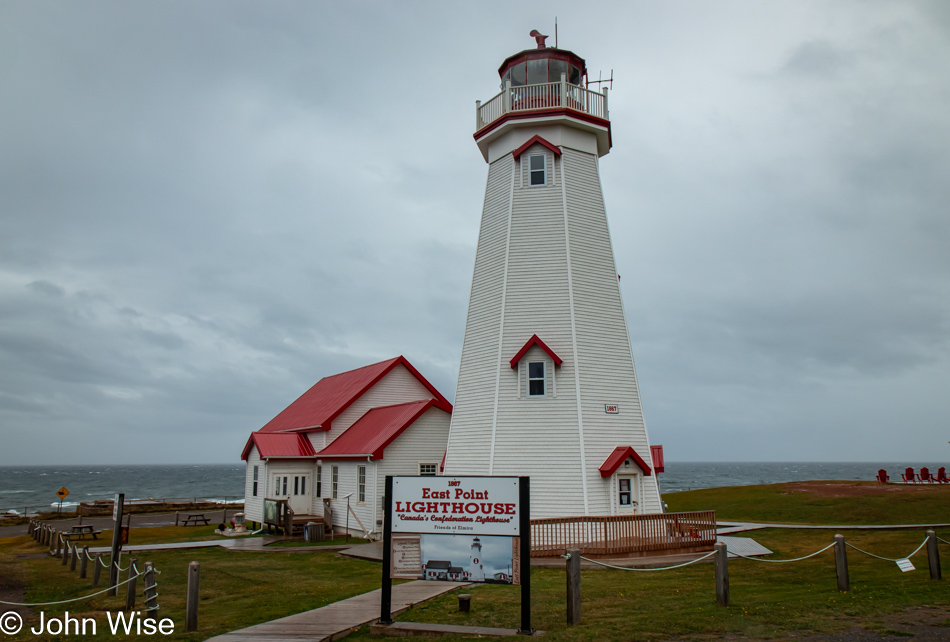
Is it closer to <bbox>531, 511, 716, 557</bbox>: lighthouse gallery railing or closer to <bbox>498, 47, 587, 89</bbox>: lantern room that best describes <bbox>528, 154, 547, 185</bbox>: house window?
<bbox>498, 47, 587, 89</bbox>: lantern room

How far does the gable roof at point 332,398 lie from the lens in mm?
27786

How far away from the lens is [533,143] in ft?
65.3

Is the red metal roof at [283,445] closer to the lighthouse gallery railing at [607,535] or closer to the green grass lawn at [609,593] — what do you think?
the green grass lawn at [609,593]

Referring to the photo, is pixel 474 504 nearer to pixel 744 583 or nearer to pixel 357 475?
pixel 744 583

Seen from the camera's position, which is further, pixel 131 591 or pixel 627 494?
pixel 627 494

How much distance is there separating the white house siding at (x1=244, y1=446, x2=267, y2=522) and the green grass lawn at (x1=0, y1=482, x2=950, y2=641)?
7.07 meters

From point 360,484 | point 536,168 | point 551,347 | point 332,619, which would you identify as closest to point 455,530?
point 332,619

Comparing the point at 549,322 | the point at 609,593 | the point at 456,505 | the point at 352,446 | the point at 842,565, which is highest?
the point at 549,322

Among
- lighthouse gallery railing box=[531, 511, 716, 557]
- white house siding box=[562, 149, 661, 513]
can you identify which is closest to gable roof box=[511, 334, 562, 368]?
white house siding box=[562, 149, 661, 513]

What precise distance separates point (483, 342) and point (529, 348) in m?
1.66

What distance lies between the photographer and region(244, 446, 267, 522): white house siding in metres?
28.4

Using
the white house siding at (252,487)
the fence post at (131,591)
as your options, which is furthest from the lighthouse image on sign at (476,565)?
the white house siding at (252,487)

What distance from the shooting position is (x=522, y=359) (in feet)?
60.0

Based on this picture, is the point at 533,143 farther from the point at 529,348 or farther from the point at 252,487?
the point at 252,487
